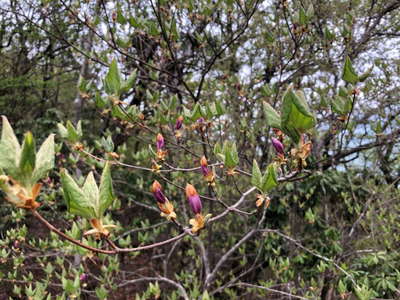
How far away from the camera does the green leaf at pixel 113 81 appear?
116 cm

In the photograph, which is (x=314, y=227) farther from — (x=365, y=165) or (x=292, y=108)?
(x=292, y=108)

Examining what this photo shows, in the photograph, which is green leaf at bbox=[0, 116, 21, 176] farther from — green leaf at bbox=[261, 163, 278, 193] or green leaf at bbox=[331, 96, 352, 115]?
green leaf at bbox=[331, 96, 352, 115]

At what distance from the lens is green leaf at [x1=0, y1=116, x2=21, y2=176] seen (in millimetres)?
567

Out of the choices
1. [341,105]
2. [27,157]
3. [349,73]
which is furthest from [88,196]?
[341,105]

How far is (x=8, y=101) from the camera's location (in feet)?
15.1

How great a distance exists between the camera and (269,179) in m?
0.91

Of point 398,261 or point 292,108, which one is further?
point 398,261

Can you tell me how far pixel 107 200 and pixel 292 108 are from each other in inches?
19.0

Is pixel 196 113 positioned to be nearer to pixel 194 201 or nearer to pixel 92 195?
pixel 194 201

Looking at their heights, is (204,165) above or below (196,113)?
below

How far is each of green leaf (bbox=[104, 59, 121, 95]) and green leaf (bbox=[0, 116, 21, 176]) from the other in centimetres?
61

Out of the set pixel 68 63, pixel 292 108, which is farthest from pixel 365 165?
pixel 68 63

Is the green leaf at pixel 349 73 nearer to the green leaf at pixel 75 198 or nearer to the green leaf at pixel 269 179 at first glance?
the green leaf at pixel 269 179

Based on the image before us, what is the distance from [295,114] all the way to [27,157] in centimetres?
59
